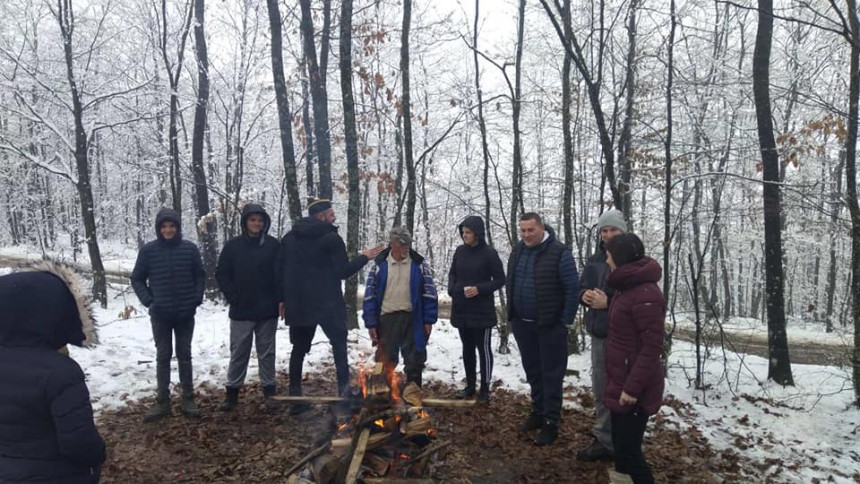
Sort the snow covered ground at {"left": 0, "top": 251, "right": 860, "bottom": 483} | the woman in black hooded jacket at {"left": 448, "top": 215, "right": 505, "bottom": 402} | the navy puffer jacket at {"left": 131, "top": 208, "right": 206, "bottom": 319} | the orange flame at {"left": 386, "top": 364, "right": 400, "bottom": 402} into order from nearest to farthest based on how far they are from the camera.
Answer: the orange flame at {"left": 386, "top": 364, "right": 400, "bottom": 402} < the snow covered ground at {"left": 0, "top": 251, "right": 860, "bottom": 483} < the navy puffer jacket at {"left": 131, "top": 208, "right": 206, "bottom": 319} < the woman in black hooded jacket at {"left": 448, "top": 215, "right": 505, "bottom": 402}

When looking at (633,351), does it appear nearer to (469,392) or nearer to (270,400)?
(469,392)

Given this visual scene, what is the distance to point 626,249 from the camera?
354cm

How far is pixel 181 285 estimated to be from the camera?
5.33m

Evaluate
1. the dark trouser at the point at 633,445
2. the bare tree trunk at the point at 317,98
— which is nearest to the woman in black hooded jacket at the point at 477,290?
the dark trouser at the point at 633,445

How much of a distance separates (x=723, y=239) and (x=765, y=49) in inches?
596

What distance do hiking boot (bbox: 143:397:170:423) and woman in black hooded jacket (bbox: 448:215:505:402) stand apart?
11.2ft

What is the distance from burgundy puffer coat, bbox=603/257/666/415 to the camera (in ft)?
10.9

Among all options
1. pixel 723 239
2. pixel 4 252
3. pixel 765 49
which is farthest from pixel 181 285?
pixel 4 252

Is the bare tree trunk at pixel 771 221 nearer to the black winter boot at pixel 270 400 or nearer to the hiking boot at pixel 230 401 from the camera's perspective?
the black winter boot at pixel 270 400

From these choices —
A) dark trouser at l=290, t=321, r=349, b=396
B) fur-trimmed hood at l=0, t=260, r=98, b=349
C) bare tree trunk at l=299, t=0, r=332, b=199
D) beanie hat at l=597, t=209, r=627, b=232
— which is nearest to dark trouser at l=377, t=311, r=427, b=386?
dark trouser at l=290, t=321, r=349, b=396

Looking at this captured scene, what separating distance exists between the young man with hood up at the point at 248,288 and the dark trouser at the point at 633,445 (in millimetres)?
3934

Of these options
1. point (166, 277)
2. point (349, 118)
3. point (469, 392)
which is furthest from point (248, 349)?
point (349, 118)

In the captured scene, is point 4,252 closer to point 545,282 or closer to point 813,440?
point 545,282

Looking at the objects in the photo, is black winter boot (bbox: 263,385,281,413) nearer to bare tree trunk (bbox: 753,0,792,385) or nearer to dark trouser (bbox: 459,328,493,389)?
dark trouser (bbox: 459,328,493,389)
